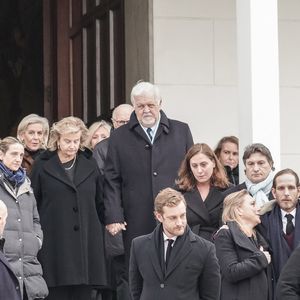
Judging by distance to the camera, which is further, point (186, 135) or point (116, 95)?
point (116, 95)

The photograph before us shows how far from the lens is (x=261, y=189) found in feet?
39.0

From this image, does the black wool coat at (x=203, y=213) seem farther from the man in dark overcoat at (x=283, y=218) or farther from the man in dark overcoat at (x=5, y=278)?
the man in dark overcoat at (x=5, y=278)

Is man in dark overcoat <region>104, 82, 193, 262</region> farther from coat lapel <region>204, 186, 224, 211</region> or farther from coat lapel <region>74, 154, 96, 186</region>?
coat lapel <region>204, 186, 224, 211</region>

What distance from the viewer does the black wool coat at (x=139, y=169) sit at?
12.2 metres

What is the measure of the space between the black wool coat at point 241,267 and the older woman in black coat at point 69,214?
152cm

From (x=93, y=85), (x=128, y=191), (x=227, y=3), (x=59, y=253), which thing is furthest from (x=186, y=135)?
(x=93, y=85)

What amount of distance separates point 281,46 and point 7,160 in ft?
15.1

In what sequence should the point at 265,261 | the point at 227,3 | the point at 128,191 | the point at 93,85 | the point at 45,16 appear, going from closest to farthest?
the point at 265,261 → the point at 128,191 → the point at 227,3 → the point at 93,85 → the point at 45,16

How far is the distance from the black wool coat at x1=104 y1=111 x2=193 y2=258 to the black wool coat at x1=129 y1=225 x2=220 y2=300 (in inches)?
60.7

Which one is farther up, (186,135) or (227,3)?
(227,3)

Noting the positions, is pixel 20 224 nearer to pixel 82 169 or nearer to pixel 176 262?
pixel 82 169

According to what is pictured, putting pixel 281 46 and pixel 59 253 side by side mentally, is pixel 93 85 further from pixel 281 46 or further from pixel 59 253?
pixel 59 253

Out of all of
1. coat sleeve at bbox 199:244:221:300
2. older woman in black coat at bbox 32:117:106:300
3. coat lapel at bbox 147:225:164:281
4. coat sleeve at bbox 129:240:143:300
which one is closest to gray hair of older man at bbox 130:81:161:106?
older woman in black coat at bbox 32:117:106:300

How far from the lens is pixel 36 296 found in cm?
1162
